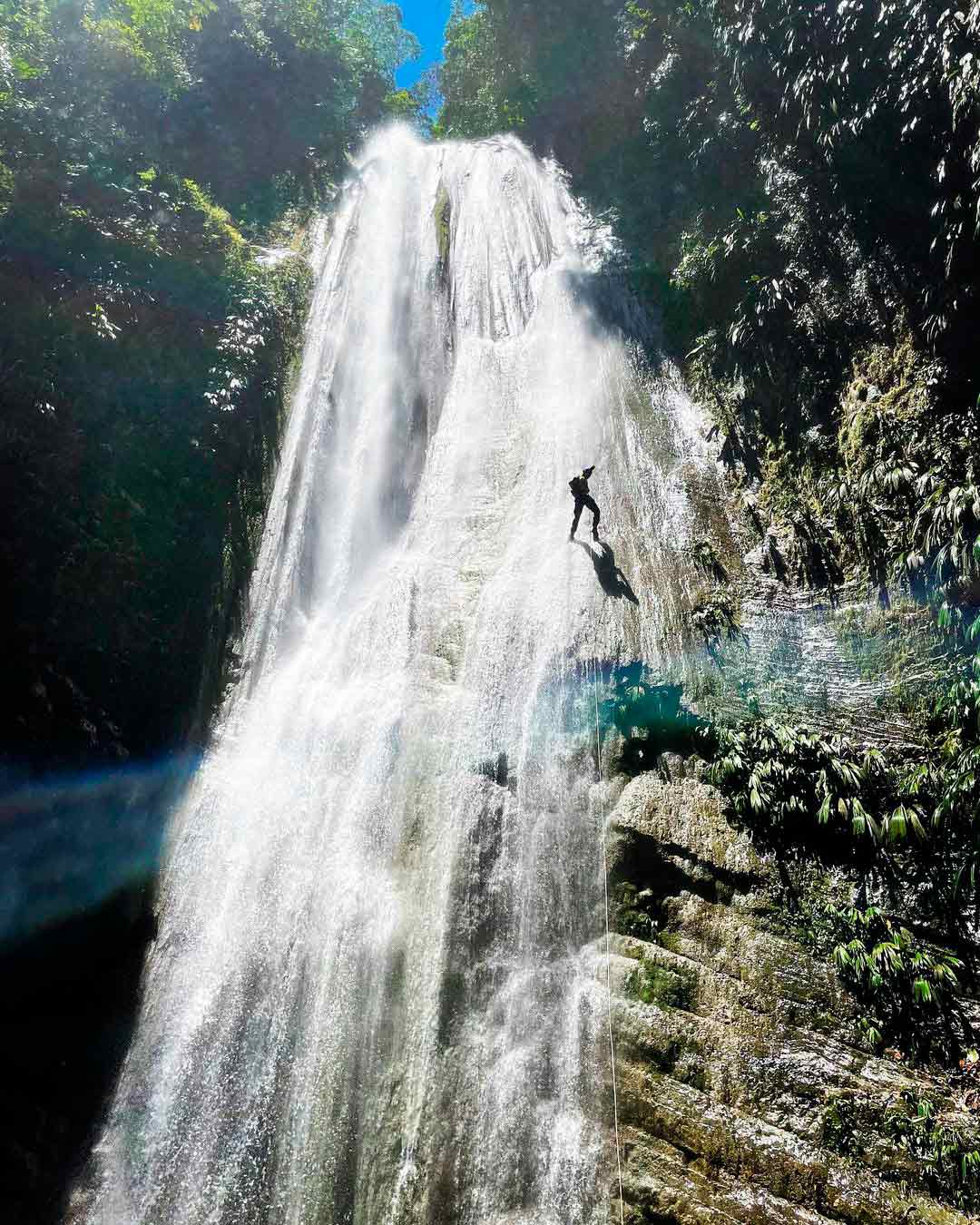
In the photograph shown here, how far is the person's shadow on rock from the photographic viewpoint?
9102 millimetres

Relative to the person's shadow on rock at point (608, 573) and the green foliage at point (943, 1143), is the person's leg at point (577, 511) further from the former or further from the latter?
the green foliage at point (943, 1143)

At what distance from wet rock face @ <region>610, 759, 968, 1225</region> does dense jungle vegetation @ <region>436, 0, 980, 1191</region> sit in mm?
319

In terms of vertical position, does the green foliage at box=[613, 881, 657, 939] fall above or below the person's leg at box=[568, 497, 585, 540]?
below

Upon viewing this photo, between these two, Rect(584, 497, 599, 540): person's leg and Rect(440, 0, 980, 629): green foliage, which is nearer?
Rect(440, 0, 980, 629): green foliage

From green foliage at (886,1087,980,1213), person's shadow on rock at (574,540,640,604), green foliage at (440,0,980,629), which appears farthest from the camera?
person's shadow on rock at (574,540,640,604)

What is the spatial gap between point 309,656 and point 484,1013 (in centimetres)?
532

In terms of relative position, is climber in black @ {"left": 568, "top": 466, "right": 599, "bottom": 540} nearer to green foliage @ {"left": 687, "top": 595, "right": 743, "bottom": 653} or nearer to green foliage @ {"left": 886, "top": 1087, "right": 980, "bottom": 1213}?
green foliage @ {"left": 687, "top": 595, "right": 743, "bottom": 653}

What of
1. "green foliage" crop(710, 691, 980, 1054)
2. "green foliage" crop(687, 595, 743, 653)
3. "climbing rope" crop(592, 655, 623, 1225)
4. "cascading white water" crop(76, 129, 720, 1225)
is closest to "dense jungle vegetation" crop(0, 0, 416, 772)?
"cascading white water" crop(76, 129, 720, 1225)

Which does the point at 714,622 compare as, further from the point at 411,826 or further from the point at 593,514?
the point at 411,826

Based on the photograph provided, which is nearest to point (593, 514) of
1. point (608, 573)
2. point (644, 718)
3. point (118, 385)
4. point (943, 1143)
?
point (608, 573)

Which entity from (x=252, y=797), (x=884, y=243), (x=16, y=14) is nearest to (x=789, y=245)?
(x=884, y=243)

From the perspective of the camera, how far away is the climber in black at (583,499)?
30.6 feet

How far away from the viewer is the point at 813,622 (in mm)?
7797

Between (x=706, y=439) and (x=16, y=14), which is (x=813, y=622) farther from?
(x=16, y=14)
